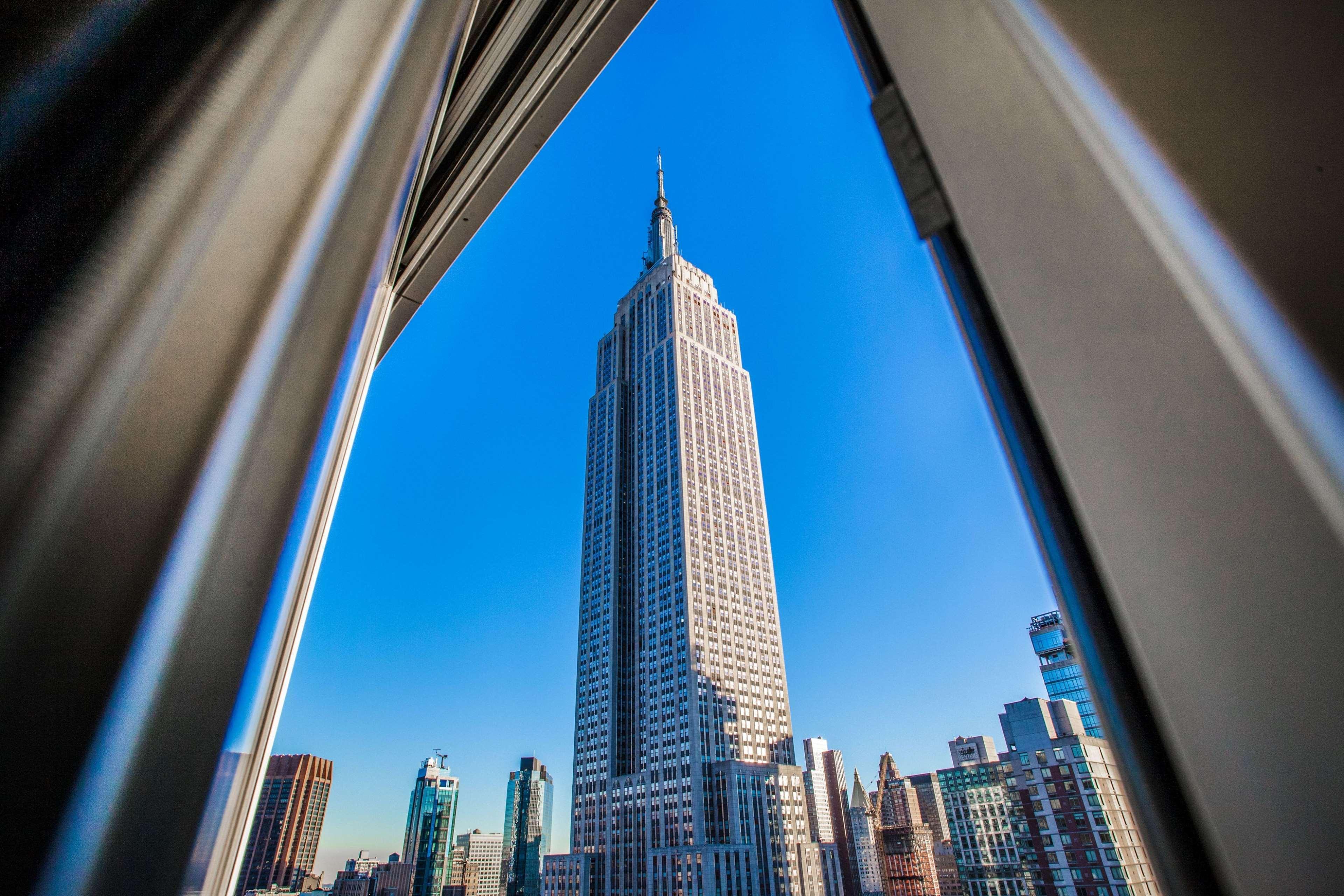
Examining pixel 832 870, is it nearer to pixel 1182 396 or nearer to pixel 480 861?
pixel 1182 396

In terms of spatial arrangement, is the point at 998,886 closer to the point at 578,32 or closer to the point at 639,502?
the point at 639,502

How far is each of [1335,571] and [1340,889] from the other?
10cm

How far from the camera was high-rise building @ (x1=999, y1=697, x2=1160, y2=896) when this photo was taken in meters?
7.09

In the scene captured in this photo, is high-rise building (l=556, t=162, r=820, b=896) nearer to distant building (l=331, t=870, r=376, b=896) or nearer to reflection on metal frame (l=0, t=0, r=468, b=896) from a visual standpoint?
distant building (l=331, t=870, r=376, b=896)

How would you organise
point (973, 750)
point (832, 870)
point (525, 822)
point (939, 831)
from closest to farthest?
point (973, 750)
point (939, 831)
point (832, 870)
point (525, 822)

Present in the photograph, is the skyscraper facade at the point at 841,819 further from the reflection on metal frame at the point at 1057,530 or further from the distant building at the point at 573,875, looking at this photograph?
the reflection on metal frame at the point at 1057,530

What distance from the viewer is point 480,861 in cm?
3666

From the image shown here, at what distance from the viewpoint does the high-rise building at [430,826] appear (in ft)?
87.9

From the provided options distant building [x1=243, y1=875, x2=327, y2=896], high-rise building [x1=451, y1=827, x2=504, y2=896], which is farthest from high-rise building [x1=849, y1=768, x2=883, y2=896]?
high-rise building [x1=451, y1=827, x2=504, y2=896]

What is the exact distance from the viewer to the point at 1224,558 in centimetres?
20

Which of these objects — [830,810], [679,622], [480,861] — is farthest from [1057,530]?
[480,861]

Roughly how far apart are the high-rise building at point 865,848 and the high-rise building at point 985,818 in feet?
18.4

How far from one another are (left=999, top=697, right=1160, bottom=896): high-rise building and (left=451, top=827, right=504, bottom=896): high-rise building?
3313 cm

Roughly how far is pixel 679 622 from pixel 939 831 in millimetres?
9948
